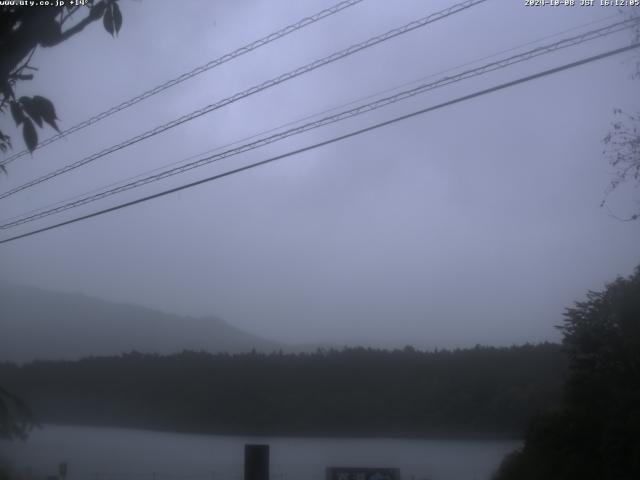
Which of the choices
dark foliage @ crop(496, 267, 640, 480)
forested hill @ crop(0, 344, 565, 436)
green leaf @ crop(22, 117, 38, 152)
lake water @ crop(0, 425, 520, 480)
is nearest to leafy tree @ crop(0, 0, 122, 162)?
green leaf @ crop(22, 117, 38, 152)

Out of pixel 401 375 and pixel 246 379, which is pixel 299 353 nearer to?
pixel 246 379

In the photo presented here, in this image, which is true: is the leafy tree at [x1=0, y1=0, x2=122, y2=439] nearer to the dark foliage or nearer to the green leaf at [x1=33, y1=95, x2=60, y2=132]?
the green leaf at [x1=33, y1=95, x2=60, y2=132]

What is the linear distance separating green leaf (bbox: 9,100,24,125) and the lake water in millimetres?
14795

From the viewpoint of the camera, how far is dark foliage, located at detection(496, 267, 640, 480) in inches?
507

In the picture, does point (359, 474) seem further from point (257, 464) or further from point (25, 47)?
point (25, 47)

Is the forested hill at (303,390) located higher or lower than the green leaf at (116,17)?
higher

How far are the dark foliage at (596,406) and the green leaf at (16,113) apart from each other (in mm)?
11096

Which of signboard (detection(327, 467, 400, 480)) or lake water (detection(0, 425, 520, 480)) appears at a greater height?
lake water (detection(0, 425, 520, 480))

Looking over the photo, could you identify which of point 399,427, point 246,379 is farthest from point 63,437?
point 399,427

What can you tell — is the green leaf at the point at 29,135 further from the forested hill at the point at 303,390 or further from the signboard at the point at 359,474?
the forested hill at the point at 303,390

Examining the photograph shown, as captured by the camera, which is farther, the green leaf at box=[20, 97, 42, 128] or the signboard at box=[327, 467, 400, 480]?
the signboard at box=[327, 467, 400, 480]

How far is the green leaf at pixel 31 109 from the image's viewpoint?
391 centimetres

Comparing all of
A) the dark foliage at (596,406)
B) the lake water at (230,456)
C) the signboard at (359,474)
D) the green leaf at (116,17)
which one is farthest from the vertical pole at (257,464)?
the green leaf at (116,17)

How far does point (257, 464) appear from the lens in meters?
14.9
